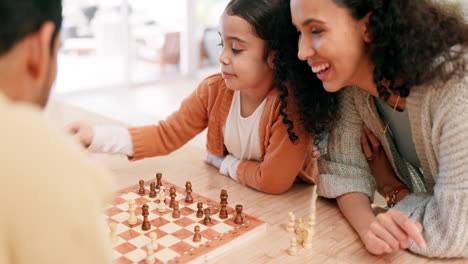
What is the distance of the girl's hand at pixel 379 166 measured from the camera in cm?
146

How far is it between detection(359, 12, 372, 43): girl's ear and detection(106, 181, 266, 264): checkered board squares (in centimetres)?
53

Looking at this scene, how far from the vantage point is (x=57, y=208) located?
57 centimetres

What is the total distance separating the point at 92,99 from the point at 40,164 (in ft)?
13.9

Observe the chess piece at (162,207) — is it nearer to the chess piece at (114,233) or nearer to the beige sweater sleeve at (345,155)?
the chess piece at (114,233)

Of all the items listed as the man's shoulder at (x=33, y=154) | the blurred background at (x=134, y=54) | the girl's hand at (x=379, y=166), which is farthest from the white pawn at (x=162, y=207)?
the blurred background at (x=134, y=54)

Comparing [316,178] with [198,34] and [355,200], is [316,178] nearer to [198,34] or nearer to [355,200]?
[355,200]

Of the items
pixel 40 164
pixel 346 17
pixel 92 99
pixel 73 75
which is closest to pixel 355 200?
pixel 346 17

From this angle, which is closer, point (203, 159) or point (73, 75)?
point (203, 159)

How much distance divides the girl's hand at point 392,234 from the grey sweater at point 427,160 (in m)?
0.07

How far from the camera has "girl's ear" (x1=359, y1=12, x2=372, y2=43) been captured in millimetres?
1184

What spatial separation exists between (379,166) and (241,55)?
538mm

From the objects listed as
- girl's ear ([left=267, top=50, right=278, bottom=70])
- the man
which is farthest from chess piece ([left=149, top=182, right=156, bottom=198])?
the man

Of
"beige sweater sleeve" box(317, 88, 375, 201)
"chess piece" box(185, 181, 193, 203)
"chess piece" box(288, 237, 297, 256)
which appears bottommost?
"chess piece" box(288, 237, 297, 256)

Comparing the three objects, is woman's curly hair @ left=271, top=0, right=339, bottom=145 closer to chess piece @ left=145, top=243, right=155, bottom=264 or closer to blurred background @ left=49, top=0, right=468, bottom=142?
chess piece @ left=145, top=243, right=155, bottom=264
